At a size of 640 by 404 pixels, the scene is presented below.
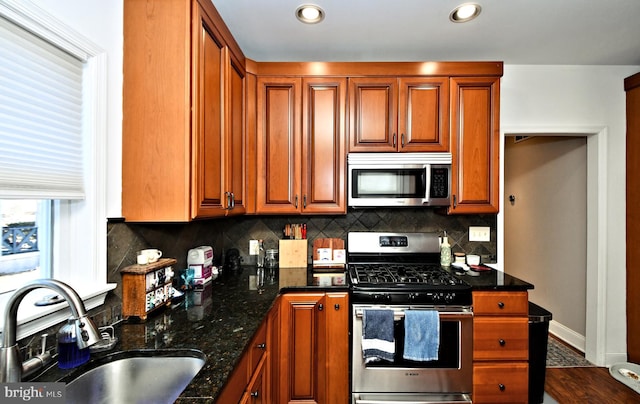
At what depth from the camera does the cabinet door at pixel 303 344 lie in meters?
1.82

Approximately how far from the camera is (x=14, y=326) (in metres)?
0.77

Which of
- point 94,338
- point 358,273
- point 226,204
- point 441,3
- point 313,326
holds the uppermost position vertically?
point 441,3

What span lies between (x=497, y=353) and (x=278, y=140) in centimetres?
207

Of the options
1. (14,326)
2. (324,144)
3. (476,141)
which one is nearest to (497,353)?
(476,141)

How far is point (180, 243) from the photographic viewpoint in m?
1.76

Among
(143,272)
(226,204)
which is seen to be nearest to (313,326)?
(226,204)

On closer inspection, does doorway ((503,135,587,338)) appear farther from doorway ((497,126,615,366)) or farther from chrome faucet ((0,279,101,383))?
chrome faucet ((0,279,101,383))

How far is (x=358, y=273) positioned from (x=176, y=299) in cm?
121

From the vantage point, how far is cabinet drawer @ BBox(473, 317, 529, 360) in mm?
1855

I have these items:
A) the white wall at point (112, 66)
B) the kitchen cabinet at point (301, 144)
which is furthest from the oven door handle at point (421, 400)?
the white wall at point (112, 66)

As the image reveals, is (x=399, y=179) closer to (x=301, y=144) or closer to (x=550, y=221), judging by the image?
(x=301, y=144)

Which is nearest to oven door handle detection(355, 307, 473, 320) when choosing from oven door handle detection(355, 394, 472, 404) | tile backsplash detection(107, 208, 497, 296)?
oven door handle detection(355, 394, 472, 404)

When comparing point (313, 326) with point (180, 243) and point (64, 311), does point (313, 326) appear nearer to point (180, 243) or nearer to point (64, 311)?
point (180, 243)

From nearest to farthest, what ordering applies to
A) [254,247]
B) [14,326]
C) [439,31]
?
[14,326] < [439,31] < [254,247]
